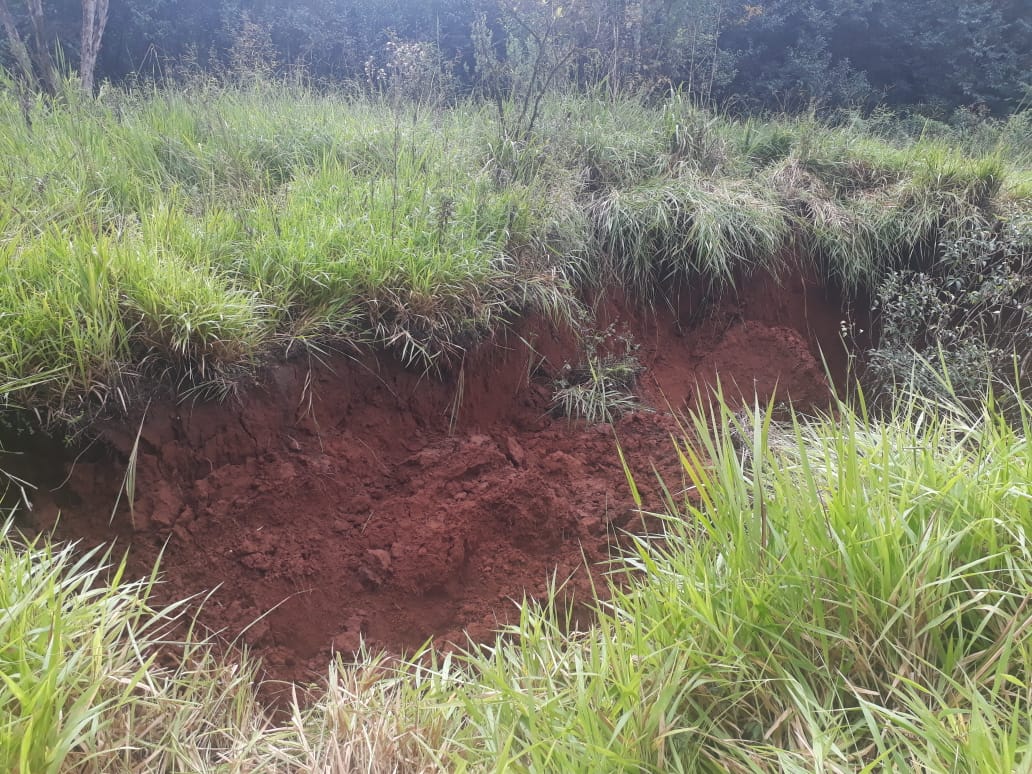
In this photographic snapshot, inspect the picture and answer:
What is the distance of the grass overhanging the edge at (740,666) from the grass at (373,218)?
928 mm

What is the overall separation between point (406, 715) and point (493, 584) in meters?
0.85

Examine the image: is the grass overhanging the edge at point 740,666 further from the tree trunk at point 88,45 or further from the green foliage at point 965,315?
the tree trunk at point 88,45

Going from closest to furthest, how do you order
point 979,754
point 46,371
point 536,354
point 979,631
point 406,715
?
point 979,754, point 979,631, point 406,715, point 46,371, point 536,354

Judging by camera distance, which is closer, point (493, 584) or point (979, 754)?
point (979, 754)

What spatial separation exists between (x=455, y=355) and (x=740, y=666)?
1.89 meters

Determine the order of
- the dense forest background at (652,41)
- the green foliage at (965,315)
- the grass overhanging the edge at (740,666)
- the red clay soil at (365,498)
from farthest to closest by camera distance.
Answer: the dense forest background at (652,41), the green foliage at (965,315), the red clay soil at (365,498), the grass overhanging the edge at (740,666)

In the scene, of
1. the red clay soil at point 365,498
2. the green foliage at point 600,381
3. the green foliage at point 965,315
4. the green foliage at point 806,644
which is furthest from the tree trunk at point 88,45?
the green foliage at point 965,315

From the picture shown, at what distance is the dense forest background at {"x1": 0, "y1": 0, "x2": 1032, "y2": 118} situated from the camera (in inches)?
226

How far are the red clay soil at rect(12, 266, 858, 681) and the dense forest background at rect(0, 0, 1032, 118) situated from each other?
339 cm

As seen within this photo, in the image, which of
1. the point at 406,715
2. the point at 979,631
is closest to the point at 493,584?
the point at 406,715

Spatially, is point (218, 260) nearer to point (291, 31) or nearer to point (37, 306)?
point (37, 306)

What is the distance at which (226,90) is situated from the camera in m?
4.75

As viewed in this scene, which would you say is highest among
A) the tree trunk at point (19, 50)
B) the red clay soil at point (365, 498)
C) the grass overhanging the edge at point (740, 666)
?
the tree trunk at point (19, 50)

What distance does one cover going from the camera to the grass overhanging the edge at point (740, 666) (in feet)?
4.49
